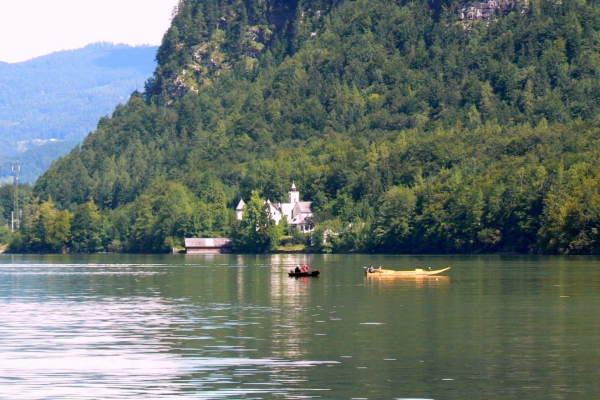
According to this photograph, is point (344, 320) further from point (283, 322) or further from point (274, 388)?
point (274, 388)

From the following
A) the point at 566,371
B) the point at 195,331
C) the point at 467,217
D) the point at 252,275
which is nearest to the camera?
the point at 566,371

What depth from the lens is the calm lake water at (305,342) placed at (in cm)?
3781

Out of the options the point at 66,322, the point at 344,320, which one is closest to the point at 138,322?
the point at 66,322

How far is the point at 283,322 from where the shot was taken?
192 feet

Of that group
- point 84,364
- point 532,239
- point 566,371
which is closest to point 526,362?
point 566,371

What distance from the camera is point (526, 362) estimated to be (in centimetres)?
4278

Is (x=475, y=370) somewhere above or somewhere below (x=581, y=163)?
below

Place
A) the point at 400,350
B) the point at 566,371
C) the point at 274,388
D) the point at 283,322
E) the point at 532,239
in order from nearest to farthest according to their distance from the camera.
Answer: the point at 274,388
the point at 566,371
the point at 400,350
the point at 283,322
the point at 532,239

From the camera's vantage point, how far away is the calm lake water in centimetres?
3781

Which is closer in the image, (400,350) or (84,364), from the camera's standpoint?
(84,364)

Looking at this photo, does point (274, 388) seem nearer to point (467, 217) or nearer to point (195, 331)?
point (195, 331)

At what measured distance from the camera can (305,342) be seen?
49.4 meters

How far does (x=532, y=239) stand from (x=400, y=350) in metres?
129

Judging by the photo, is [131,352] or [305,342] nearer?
[131,352]
